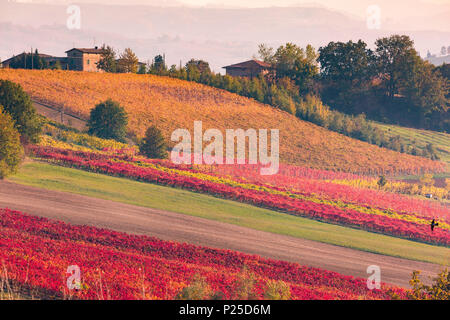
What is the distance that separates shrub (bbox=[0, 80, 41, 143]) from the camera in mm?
44594

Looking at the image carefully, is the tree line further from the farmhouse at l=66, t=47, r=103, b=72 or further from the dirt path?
the dirt path

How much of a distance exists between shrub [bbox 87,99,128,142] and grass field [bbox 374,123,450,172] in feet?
173

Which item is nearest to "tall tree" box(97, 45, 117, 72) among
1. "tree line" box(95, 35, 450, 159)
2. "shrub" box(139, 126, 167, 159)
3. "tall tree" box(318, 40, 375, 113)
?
"tree line" box(95, 35, 450, 159)

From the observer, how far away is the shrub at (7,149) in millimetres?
36625

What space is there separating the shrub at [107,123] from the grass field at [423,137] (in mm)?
52808

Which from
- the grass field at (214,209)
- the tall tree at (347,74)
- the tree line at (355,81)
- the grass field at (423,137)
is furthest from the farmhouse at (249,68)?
the grass field at (214,209)

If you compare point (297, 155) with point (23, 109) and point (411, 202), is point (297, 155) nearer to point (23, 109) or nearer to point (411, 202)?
point (411, 202)

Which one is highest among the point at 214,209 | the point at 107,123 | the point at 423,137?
the point at 107,123

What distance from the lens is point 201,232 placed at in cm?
3048

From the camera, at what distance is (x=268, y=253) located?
91.7 ft

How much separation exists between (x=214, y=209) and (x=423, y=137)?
6860 centimetres

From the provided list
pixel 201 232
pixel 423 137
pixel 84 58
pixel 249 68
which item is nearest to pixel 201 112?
pixel 249 68

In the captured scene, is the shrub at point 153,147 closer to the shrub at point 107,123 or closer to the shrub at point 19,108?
the shrub at point 107,123

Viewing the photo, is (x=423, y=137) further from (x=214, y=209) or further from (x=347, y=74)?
(x=214, y=209)
